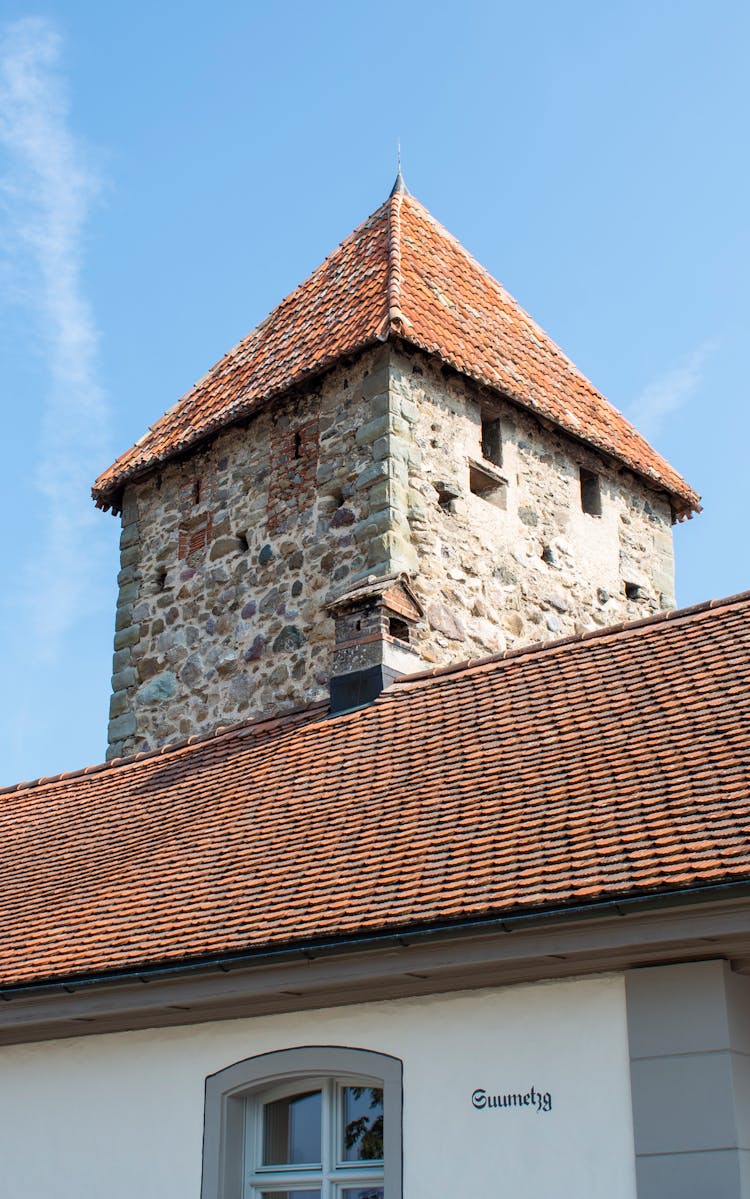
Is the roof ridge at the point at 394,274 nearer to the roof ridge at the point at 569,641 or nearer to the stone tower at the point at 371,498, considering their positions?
the stone tower at the point at 371,498

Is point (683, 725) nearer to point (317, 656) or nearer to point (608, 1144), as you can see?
point (608, 1144)

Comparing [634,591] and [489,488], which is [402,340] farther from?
[634,591]

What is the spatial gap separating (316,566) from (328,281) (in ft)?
12.7

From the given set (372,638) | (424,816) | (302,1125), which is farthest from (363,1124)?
(372,638)

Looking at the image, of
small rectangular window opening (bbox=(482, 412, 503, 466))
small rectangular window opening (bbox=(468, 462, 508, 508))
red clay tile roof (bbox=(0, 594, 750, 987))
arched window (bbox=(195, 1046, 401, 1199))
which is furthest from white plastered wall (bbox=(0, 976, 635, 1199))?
small rectangular window opening (bbox=(482, 412, 503, 466))

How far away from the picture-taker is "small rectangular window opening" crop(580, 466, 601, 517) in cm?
1559

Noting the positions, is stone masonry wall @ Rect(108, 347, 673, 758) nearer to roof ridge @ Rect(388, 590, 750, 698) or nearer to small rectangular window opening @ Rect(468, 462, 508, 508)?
small rectangular window opening @ Rect(468, 462, 508, 508)

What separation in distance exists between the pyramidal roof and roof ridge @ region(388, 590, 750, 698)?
387cm

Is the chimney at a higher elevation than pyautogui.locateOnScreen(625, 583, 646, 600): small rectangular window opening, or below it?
below

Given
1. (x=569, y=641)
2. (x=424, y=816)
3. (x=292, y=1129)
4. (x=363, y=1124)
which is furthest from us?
(x=569, y=641)

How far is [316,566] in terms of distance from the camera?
13695 mm

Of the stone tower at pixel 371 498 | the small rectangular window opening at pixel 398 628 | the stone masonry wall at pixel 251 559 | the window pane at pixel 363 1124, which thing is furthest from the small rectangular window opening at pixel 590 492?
the window pane at pixel 363 1124

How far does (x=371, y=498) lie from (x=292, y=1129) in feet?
21.5

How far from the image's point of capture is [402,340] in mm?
13734
